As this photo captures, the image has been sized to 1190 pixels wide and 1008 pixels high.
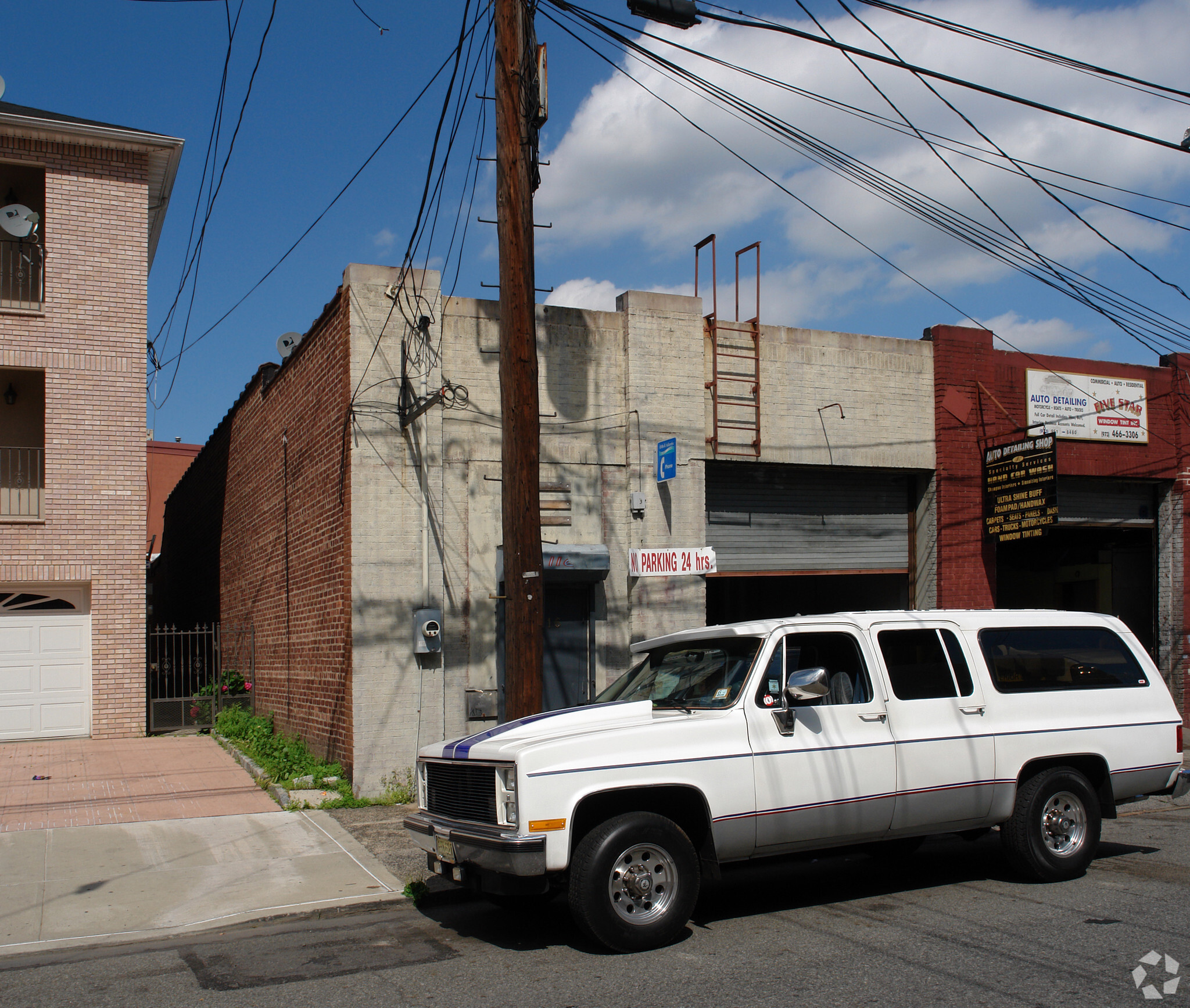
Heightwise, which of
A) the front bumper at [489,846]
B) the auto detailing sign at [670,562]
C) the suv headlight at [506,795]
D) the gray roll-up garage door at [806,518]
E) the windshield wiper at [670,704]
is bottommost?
the front bumper at [489,846]

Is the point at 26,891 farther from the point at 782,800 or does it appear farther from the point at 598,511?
the point at 598,511

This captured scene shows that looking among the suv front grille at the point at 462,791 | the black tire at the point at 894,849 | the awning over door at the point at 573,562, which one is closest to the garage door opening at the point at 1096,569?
the awning over door at the point at 573,562

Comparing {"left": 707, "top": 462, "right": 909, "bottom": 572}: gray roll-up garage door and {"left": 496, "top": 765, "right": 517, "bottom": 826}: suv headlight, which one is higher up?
{"left": 707, "top": 462, "right": 909, "bottom": 572}: gray roll-up garage door

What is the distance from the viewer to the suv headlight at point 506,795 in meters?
6.09

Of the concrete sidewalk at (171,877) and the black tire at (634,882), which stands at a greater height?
the black tire at (634,882)

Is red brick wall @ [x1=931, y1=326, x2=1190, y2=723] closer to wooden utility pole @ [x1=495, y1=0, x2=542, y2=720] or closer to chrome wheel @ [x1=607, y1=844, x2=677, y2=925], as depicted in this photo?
wooden utility pole @ [x1=495, y1=0, x2=542, y2=720]

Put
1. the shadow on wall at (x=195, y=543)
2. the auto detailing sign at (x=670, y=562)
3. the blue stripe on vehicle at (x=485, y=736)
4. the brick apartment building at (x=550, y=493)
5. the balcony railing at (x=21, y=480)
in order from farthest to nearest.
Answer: the shadow on wall at (x=195, y=543) < the balcony railing at (x=21, y=480) < the auto detailing sign at (x=670, y=562) < the brick apartment building at (x=550, y=493) < the blue stripe on vehicle at (x=485, y=736)

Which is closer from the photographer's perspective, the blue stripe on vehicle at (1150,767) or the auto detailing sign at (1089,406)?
the blue stripe on vehicle at (1150,767)

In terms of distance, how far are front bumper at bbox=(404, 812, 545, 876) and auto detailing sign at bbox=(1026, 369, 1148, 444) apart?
12.0 metres

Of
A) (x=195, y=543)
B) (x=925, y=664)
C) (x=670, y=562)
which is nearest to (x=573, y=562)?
(x=670, y=562)

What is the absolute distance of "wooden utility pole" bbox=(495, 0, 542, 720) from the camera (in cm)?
841

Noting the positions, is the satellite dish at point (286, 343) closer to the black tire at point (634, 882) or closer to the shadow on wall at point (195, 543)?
the shadow on wall at point (195, 543)

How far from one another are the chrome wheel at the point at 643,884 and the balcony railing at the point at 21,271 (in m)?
13.7

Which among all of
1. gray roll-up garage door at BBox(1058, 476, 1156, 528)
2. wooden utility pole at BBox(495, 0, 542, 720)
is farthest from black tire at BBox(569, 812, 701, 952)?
gray roll-up garage door at BBox(1058, 476, 1156, 528)
